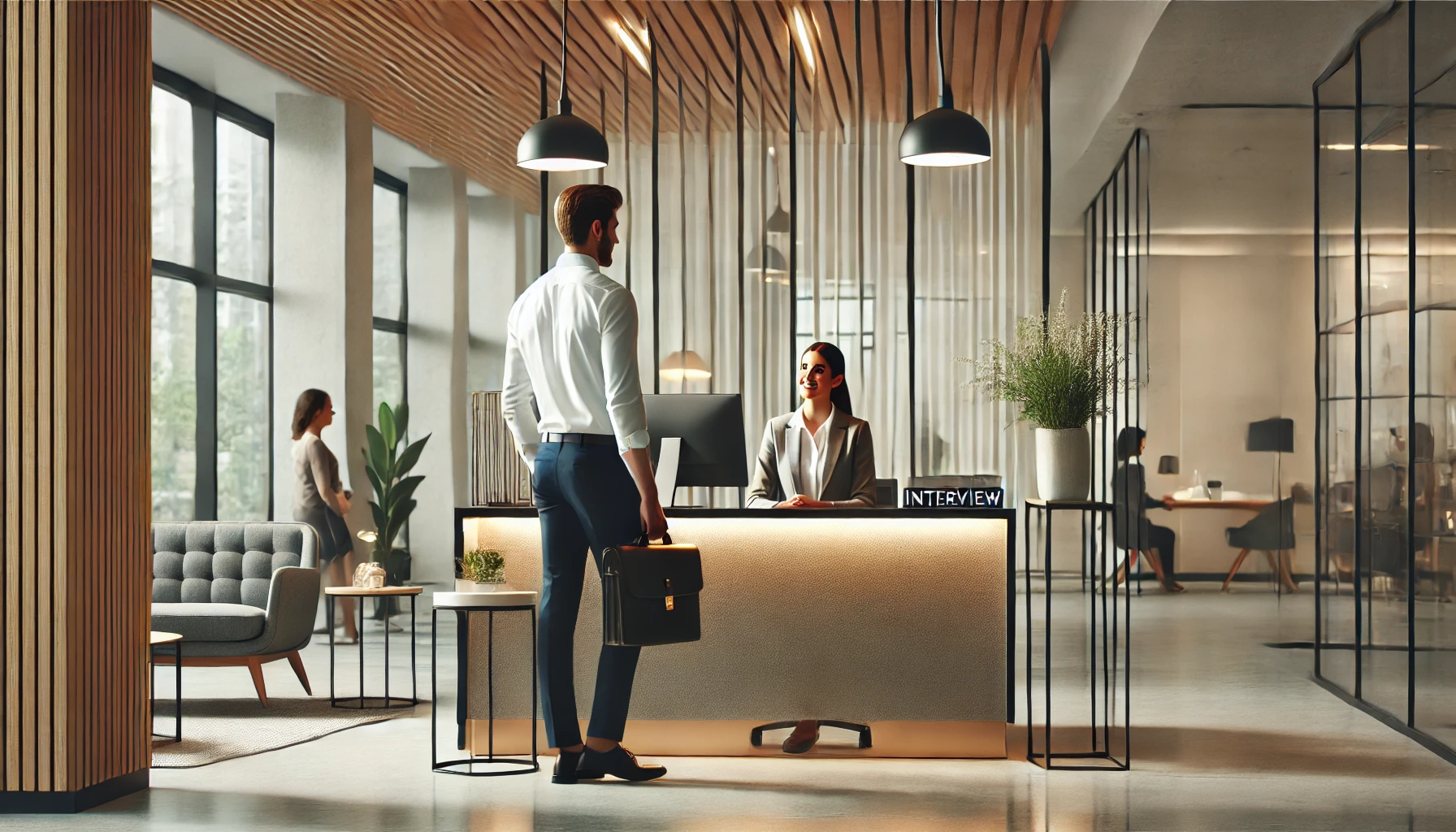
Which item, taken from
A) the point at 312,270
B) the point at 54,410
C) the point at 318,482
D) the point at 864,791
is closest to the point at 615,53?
the point at 312,270

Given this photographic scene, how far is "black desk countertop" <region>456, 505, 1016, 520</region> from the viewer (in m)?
4.60

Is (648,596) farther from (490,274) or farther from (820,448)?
(490,274)

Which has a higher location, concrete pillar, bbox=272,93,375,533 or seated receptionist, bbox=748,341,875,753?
concrete pillar, bbox=272,93,375,533

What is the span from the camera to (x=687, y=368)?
9.30 m

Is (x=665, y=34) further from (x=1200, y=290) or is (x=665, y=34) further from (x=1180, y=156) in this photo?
(x=1200, y=290)

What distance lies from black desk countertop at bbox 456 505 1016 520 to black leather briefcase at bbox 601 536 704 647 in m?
0.61

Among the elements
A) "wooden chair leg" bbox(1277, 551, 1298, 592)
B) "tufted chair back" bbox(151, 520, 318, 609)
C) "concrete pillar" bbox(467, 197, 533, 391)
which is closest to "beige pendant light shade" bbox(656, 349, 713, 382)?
"concrete pillar" bbox(467, 197, 533, 391)

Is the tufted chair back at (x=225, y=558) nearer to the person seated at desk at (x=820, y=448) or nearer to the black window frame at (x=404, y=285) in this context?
the person seated at desk at (x=820, y=448)

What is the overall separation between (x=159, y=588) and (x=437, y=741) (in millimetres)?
2274

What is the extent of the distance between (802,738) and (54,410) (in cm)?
265

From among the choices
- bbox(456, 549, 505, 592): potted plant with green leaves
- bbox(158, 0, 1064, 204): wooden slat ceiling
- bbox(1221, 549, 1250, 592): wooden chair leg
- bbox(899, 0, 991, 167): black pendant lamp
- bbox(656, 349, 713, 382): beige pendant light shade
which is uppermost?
bbox(158, 0, 1064, 204): wooden slat ceiling

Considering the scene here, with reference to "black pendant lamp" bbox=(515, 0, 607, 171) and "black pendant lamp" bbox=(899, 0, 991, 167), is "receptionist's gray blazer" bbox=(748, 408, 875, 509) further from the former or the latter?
"black pendant lamp" bbox=(515, 0, 607, 171)

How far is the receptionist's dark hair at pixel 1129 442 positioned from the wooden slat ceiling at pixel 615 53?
12.3 ft

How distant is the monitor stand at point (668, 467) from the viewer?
465 cm
